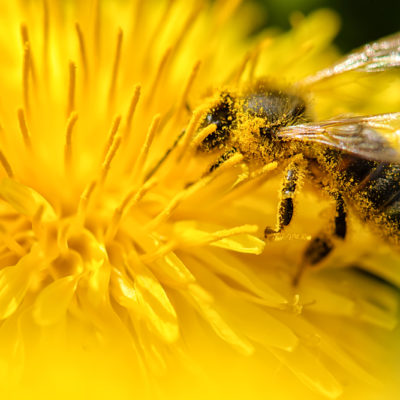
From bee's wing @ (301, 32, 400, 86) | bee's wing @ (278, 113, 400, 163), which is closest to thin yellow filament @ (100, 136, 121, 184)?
bee's wing @ (278, 113, 400, 163)

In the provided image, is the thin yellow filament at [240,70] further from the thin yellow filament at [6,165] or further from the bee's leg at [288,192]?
the thin yellow filament at [6,165]

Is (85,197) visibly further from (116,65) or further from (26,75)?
(116,65)

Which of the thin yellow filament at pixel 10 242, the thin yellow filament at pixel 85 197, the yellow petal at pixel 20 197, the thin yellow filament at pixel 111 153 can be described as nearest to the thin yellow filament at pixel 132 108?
the thin yellow filament at pixel 111 153

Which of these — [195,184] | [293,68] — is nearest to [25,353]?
[195,184]

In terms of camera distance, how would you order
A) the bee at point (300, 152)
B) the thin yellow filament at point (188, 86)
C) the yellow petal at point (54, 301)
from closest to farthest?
the yellow petal at point (54, 301)
the bee at point (300, 152)
the thin yellow filament at point (188, 86)

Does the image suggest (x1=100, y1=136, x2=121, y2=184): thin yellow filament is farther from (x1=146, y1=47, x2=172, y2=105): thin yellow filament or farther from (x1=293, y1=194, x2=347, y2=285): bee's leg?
(x1=293, y1=194, x2=347, y2=285): bee's leg

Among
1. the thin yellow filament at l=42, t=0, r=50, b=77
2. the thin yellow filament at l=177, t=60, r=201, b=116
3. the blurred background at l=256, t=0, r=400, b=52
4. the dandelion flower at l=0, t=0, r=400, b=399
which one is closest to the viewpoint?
the dandelion flower at l=0, t=0, r=400, b=399
